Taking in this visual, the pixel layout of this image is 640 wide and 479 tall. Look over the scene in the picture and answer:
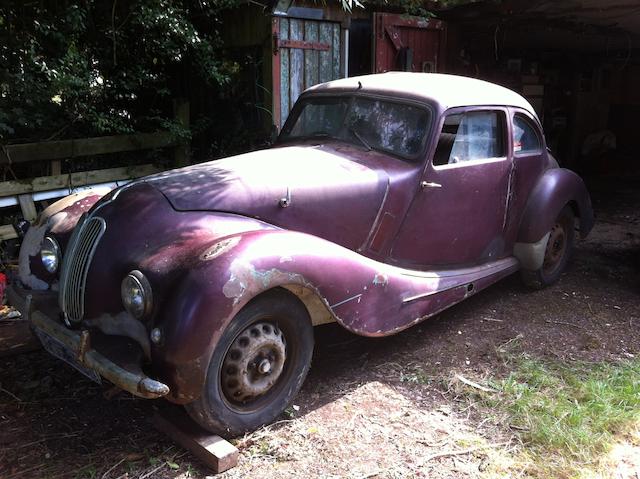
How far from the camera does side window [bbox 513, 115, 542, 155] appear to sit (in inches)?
187

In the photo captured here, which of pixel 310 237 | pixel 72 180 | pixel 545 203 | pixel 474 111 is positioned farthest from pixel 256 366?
pixel 72 180

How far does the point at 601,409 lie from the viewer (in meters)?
3.31

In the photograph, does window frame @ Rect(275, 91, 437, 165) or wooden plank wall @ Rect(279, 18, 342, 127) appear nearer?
window frame @ Rect(275, 91, 437, 165)

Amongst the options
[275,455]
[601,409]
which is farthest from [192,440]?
[601,409]

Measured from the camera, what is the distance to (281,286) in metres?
2.97

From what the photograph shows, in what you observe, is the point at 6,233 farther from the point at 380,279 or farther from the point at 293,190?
the point at 380,279

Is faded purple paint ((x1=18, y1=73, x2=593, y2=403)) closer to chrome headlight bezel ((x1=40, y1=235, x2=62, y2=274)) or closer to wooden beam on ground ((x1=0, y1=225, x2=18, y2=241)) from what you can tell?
chrome headlight bezel ((x1=40, y1=235, x2=62, y2=274))

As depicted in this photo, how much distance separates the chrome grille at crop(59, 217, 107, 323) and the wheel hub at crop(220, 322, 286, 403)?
0.83m

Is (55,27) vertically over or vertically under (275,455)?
over

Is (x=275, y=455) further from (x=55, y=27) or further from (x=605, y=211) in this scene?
(x=605, y=211)

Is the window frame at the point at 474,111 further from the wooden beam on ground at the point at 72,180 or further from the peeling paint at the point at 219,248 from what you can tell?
the wooden beam on ground at the point at 72,180

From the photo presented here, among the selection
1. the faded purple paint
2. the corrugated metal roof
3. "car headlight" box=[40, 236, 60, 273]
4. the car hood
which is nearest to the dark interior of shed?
the corrugated metal roof

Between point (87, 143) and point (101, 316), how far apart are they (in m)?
3.82

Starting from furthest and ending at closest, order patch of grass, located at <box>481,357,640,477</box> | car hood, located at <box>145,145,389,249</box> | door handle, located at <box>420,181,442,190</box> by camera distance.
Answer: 1. door handle, located at <box>420,181,442,190</box>
2. car hood, located at <box>145,145,389,249</box>
3. patch of grass, located at <box>481,357,640,477</box>
